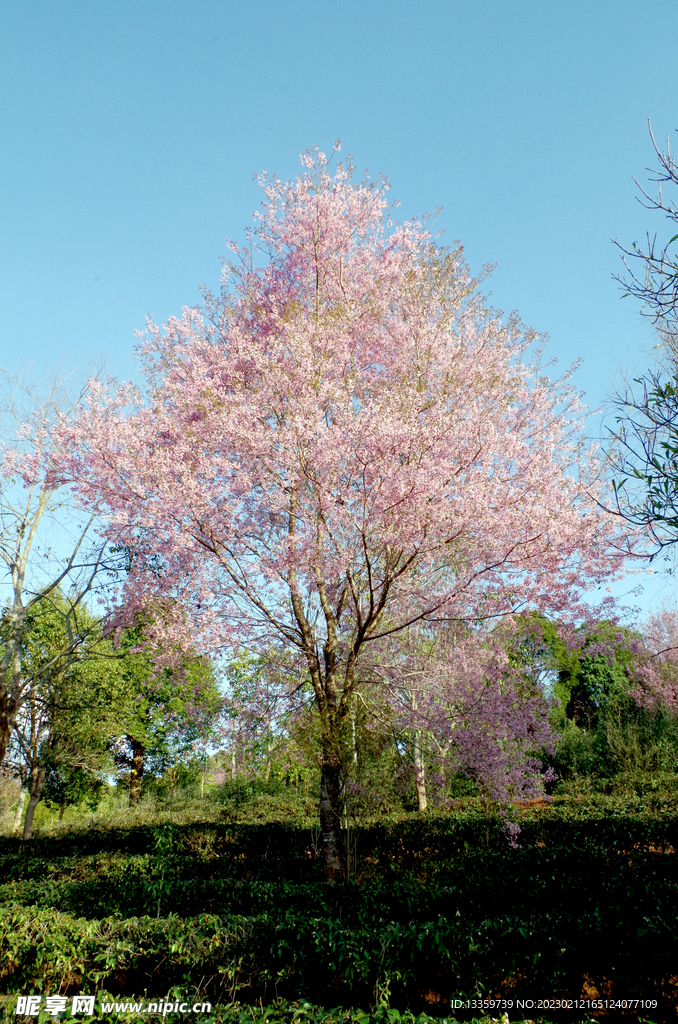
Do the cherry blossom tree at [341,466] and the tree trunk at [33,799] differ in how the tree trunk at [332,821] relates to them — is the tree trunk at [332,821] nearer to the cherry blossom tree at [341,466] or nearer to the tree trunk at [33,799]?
the cherry blossom tree at [341,466]

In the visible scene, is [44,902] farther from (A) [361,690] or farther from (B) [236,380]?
(B) [236,380]

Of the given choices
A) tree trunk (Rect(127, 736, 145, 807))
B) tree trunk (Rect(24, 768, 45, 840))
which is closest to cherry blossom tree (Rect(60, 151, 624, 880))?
tree trunk (Rect(24, 768, 45, 840))

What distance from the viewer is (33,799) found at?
16859 millimetres

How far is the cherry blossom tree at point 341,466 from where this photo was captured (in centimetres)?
779

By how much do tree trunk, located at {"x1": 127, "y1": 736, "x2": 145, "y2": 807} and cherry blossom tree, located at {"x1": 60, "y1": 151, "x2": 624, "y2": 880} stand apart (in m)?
16.2

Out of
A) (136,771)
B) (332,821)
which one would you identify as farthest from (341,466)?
(136,771)

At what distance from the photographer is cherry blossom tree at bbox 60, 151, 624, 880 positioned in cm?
779

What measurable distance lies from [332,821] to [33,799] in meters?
12.3

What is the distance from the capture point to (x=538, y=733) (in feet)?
34.8

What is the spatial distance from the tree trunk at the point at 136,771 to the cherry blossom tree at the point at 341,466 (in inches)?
636

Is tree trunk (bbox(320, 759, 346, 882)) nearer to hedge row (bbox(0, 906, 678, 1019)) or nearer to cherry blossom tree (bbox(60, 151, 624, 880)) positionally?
cherry blossom tree (bbox(60, 151, 624, 880))

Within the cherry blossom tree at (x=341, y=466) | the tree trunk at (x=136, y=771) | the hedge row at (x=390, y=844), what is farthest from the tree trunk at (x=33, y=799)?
the cherry blossom tree at (x=341, y=466)

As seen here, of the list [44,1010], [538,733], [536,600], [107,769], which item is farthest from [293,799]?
[44,1010]

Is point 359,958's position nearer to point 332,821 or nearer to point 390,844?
point 332,821
